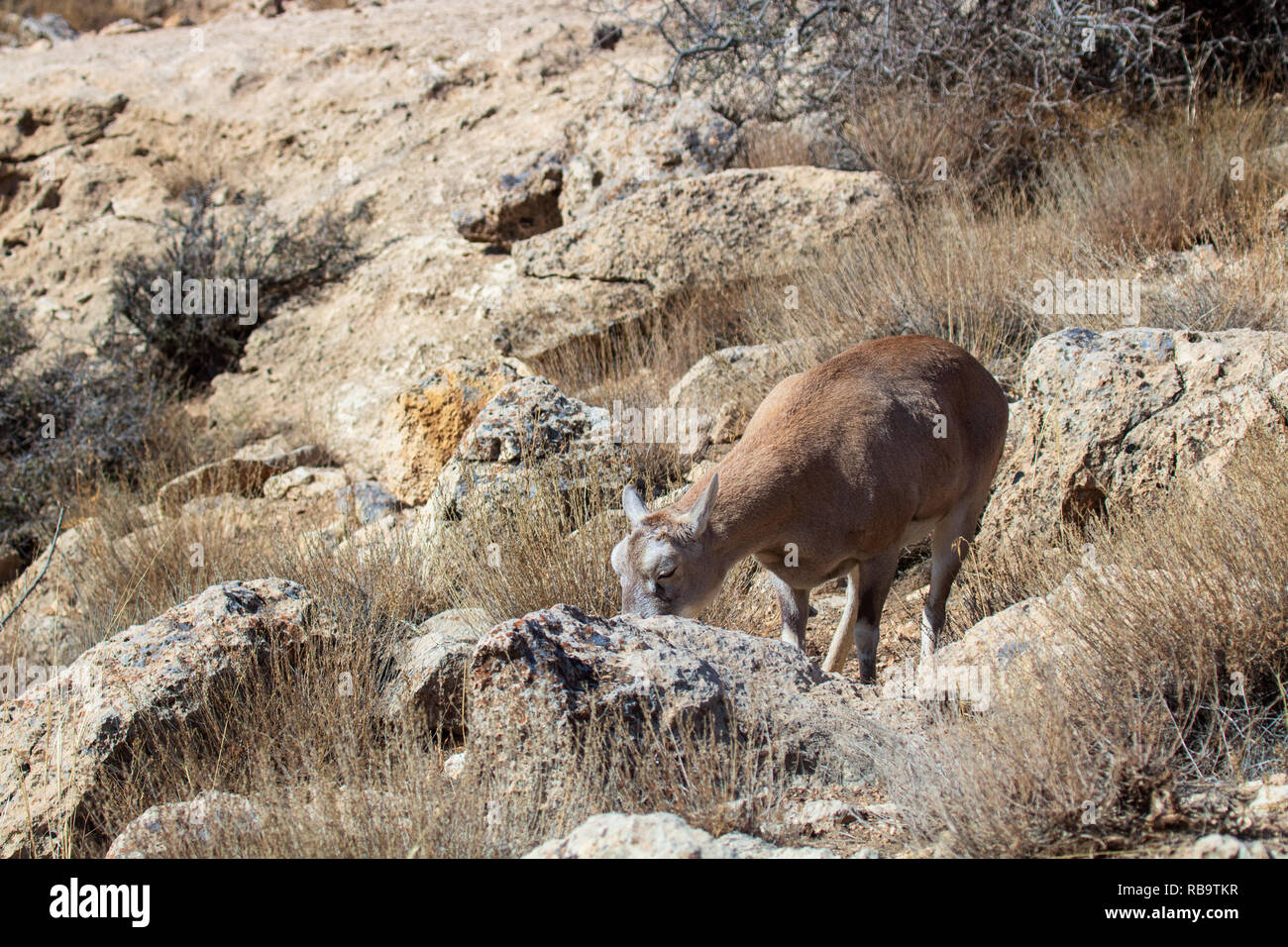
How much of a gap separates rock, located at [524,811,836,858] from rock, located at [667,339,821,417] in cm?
522

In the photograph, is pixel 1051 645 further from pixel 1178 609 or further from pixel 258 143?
pixel 258 143

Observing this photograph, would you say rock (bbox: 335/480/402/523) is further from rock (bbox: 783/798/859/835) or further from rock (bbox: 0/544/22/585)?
rock (bbox: 783/798/859/835)

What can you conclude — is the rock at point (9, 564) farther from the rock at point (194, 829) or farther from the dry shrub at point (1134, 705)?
the dry shrub at point (1134, 705)

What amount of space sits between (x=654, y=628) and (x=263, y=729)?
181 centimetres

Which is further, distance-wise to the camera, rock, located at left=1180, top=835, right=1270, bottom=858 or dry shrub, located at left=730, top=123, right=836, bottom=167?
dry shrub, located at left=730, top=123, right=836, bottom=167

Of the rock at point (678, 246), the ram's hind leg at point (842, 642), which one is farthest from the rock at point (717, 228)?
the ram's hind leg at point (842, 642)

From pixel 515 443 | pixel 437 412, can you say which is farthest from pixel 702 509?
pixel 437 412

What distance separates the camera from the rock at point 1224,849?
3117 millimetres

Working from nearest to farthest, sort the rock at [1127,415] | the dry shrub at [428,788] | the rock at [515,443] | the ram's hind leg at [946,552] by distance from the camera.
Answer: the dry shrub at [428,788] < the rock at [1127,415] < the ram's hind leg at [946,552] < the rock at [515,443]

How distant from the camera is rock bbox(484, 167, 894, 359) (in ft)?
33.1

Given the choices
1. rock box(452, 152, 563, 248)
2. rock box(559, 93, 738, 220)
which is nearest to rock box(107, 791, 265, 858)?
rock box(559, 93, 738, 220)

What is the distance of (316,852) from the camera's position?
137 inches

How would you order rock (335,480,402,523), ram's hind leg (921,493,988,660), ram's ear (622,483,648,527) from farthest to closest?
rock (335,480,402,523) < ram's hind leg (921,493,988,660) < ram's ear (622,483,648,527)

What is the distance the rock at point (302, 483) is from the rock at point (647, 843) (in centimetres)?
687
